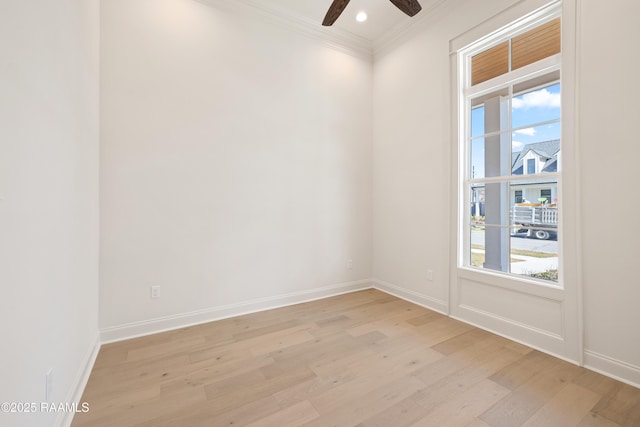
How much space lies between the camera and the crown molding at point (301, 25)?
9.54ft

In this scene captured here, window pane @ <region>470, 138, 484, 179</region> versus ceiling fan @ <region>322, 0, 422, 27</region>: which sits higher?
ceiling fan @ <region>322, 0, 422, 27</region>

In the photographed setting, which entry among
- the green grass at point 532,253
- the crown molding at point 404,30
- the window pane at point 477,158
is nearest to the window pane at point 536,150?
the window pane at point 477,158

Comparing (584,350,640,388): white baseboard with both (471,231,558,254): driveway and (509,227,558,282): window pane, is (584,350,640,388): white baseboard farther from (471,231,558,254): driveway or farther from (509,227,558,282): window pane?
(471,231,558,254): driveway

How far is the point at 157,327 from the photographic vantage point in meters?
2.54

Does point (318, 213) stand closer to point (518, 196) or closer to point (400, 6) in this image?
point (518, 196)

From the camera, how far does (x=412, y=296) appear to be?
10.9 ft

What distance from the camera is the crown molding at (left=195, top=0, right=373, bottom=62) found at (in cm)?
291

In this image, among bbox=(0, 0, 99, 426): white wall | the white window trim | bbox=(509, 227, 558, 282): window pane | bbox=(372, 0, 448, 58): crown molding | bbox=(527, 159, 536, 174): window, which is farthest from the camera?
bbox=(372, 0, 448, 58): crown molding

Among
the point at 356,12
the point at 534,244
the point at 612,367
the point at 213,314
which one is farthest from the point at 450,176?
the point at 213,314

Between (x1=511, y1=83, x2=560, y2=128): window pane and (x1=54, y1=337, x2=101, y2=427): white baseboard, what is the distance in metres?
3.80

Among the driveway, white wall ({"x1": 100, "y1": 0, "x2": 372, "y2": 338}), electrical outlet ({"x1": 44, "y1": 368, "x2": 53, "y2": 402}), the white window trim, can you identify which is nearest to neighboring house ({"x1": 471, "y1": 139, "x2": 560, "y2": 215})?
the white window trim

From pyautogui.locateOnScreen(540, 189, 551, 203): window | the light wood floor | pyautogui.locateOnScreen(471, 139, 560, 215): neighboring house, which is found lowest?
the light wood floor

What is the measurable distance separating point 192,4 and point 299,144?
1722mm

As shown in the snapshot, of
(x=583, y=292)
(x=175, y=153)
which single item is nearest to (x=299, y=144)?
(x=175, y=153)
